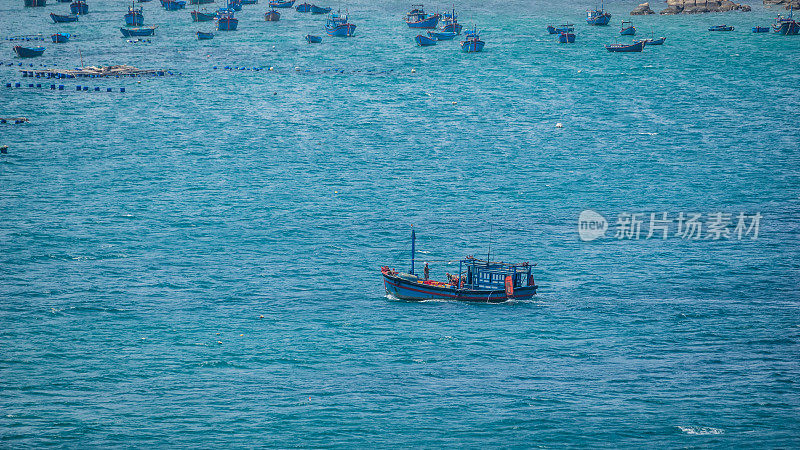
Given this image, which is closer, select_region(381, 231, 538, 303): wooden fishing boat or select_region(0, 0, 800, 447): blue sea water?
select_region(0, 0, 800, 447): blue sea water

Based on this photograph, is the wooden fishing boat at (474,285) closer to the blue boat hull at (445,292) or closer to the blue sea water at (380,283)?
the blue boat hull at (445,292)

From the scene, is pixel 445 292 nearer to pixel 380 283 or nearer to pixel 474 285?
pixel 474 285

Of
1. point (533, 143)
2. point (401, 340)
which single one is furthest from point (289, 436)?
point (533, 143)

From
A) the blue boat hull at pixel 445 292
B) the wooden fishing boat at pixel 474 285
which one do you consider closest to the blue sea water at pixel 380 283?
the blue boat hull at pixel 445 292

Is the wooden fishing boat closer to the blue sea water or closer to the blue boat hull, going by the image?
the blue boat hull

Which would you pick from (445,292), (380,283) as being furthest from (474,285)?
(380,283)

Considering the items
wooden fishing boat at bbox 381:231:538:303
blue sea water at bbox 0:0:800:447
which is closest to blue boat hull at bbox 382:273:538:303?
wooden fishing boat at bbox 381:231:538:303
